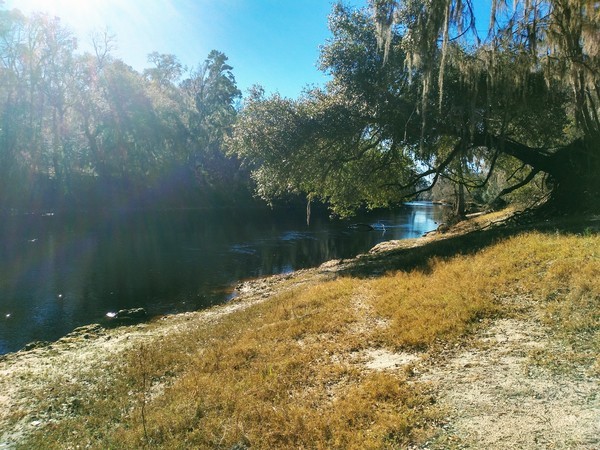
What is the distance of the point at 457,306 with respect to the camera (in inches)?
310

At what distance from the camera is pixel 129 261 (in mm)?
25438

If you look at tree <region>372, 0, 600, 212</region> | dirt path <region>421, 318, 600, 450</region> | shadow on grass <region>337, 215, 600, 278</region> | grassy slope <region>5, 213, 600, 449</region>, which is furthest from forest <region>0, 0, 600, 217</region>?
dirt path <region>421, 318, 600, 450</region>

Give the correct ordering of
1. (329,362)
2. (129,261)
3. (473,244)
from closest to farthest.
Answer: (329,362) < (473,244) < (129,261)

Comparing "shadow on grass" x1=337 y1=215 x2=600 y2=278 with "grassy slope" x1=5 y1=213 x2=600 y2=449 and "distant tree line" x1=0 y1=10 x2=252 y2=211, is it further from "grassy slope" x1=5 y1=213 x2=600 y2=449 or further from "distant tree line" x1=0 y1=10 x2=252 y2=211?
"distant tree line" x1=0 y1=10 x2=252 y2=211

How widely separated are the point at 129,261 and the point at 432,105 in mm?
20131

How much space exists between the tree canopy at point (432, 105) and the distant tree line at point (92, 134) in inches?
1584

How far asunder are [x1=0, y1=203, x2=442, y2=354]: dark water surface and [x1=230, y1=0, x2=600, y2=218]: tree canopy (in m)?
6.82

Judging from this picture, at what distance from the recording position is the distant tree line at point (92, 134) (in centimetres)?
4572

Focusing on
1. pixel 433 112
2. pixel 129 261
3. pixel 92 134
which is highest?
pixel 92 134

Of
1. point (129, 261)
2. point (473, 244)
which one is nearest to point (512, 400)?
point (473, 244)

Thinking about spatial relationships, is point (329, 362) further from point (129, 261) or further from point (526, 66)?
point (129, 261)

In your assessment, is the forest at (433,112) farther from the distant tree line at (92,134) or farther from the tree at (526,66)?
A: the distant tree line at (92,134)

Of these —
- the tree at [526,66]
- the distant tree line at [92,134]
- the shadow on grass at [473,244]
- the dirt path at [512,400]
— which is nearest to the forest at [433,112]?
the tree at [526,66]

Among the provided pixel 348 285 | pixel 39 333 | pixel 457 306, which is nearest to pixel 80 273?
pixel 39 333
